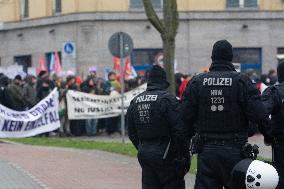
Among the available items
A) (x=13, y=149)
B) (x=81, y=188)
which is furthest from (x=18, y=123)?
(x=81, y=188)

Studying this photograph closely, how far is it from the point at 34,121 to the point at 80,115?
5.60 feet

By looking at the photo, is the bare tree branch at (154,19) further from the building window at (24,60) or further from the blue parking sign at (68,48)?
the building window at (24,60)

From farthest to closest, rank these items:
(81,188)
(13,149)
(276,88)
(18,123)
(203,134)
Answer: (18,123) < (13,149) < (81,188) < (276,88) < (203,134)

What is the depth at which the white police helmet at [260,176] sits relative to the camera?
27.3ft

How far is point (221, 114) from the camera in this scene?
29.5ft

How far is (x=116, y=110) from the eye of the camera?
27672mm

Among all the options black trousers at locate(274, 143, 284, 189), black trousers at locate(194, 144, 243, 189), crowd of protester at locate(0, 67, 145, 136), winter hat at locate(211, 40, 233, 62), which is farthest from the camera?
crowd of protester at locate(0, 67, 145, 136)

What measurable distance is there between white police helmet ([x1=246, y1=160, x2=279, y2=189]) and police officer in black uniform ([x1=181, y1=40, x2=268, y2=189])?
531 millimetres

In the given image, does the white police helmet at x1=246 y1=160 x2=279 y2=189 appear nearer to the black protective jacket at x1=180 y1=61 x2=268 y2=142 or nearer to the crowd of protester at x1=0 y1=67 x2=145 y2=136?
the black protective jacket at x1=180 y1=61 x2=268 y2=142

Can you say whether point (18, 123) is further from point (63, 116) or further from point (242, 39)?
point (242, 39)

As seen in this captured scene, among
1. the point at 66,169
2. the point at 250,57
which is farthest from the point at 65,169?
the point at 250,57

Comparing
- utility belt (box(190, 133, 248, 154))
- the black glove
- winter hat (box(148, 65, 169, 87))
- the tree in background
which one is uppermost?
the tree in background

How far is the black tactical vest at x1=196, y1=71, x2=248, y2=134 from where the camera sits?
898cm

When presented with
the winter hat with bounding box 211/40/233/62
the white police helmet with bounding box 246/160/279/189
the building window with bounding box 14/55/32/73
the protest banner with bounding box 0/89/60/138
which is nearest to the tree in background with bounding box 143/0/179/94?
the protest banner with bounding box 0/89/60/138
